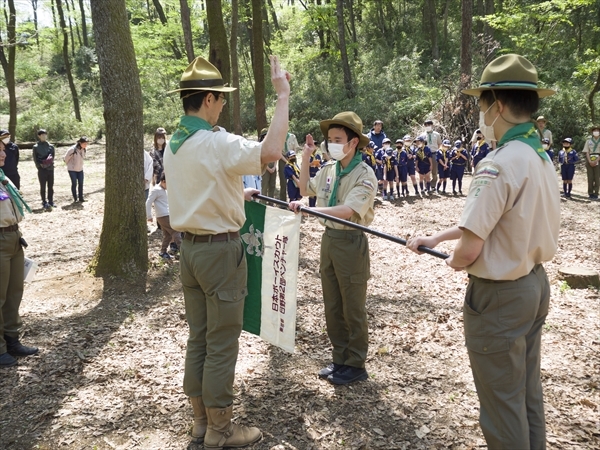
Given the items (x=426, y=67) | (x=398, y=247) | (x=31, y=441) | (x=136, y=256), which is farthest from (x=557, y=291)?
(x=426, y=67)

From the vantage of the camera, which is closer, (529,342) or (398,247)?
(529,342)

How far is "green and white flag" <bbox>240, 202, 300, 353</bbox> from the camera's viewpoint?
408 centimetres

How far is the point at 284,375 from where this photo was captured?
4.80 metres

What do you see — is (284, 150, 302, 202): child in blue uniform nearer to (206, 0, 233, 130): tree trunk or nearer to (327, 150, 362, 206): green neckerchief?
(206, 0, 233, 130): tree trunk

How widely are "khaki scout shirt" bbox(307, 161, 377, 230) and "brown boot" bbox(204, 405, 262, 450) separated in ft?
5.95

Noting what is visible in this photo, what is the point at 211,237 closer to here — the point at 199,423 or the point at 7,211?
the point at 199,423

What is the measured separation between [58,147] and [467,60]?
22720 millimetres

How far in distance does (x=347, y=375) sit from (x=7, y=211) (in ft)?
12.1

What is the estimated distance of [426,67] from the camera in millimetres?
31438

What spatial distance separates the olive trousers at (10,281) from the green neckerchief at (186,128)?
259 centimetres

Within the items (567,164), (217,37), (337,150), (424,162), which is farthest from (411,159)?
(337,150)

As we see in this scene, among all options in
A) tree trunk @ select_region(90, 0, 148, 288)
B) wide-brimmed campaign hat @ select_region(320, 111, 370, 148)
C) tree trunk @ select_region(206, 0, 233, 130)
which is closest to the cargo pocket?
wide-brimmed campaign hat @ select_region(320, 111, 370, 148)

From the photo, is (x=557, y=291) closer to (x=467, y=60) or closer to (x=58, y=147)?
(x=467, y=60)

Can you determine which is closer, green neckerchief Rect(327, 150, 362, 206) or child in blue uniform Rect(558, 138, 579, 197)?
green neckerchief Rect(327, 150, 362, 206)
